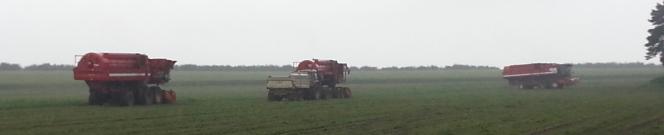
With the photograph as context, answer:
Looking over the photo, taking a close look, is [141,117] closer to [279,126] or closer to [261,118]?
[261,118]

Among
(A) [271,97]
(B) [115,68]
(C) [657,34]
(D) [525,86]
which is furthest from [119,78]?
(C) [657,34]

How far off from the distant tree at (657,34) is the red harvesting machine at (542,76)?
5958 millimetres

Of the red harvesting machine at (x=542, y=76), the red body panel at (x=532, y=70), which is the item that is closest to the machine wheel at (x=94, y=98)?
the red harvesting machine at (x=542, y=76)

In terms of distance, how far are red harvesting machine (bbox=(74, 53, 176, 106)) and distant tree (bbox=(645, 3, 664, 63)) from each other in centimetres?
4121

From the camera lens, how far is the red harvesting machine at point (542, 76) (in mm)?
68625

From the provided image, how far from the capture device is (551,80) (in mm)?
68688

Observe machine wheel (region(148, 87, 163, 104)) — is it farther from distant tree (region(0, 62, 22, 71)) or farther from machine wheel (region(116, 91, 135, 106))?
distant tree (region(0, 62, 22, 71))

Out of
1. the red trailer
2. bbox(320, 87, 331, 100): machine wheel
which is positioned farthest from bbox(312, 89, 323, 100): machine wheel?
bbox(320, 87, 331, 100): machine wheel

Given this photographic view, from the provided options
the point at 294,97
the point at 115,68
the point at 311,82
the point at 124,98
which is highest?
the point at 115,68

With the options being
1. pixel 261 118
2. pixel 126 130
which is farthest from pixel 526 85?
pixel 126 130

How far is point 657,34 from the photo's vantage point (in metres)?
69.2

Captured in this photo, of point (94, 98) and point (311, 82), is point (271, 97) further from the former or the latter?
point (94, 98)

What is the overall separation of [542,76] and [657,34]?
8.76 metres

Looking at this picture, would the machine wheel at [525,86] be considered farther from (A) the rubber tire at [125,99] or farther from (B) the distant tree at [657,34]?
(A) the rubber tire at [125,99]
